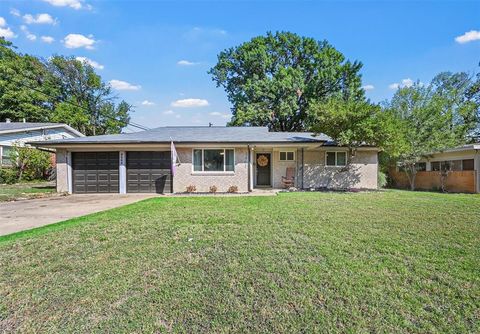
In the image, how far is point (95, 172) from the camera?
13406 millimetres

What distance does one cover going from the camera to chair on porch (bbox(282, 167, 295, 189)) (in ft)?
47.4

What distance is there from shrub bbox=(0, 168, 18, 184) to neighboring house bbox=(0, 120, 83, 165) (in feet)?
5.10

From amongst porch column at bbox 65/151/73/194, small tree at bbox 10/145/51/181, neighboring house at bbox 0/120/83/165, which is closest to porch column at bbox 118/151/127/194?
porch column at bbox 65/151/73/194

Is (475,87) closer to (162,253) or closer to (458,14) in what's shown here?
(458,14)

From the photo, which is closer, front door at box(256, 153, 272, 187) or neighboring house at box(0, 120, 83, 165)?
front door at box(256, 153, 272, 187)

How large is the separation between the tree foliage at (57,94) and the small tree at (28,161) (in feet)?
45.5

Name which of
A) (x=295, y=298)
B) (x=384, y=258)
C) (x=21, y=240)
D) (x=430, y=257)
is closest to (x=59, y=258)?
(x=21, y=240)

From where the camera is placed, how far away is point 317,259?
405 centimetres

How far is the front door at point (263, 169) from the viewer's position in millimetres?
15758

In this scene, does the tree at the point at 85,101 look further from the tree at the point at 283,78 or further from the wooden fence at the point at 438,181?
the wooden fence at the point at 438,181

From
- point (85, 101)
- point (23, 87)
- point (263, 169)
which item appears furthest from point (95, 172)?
point (85, 101)

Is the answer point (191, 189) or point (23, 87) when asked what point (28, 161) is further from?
point (23, 87)

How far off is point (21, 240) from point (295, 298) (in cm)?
524

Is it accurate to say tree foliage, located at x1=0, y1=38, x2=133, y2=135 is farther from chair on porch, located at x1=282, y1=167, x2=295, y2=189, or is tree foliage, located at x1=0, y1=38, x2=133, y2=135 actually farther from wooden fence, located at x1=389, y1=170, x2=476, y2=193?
wooden fence, located at x1=389, y1=170, x2=476, y2=193
